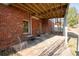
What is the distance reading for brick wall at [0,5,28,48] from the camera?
4.27 meters

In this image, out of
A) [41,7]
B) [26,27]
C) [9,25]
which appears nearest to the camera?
[9,25]

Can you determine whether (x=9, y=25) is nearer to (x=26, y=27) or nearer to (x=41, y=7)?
(x=41, y=7)

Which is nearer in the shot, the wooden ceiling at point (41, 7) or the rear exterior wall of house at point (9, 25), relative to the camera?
the rear exterior wall of house at point (9, 25)

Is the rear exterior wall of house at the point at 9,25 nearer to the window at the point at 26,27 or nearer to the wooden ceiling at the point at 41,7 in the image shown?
the wooden ceiling at the point at 41,7

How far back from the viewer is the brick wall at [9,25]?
4273 millimetres

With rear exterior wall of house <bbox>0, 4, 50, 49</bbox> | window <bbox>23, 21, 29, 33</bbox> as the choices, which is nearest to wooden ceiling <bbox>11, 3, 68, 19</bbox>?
rear exterior wall of house <bbox>0, 4, 50, 49</bbox>

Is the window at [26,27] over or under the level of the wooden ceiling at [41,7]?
under

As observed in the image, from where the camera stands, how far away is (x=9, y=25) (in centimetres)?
463

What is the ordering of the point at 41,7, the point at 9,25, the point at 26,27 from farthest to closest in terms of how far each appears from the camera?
the point at 26,27 → the point at 41,7 → the point at 9,25

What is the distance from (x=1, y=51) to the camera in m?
4.21

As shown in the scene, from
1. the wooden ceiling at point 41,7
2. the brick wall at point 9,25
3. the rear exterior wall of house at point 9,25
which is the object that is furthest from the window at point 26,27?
the brick wall at point 9,25

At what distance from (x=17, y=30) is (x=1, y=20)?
1.20m

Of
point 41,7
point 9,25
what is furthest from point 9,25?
point 41,7

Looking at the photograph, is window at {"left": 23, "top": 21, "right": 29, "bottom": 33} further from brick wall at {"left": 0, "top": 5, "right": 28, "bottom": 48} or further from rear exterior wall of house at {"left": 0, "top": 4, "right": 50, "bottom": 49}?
brick wall at {"left": 0, "top": 5, "right": 28, "bottom": 48}
